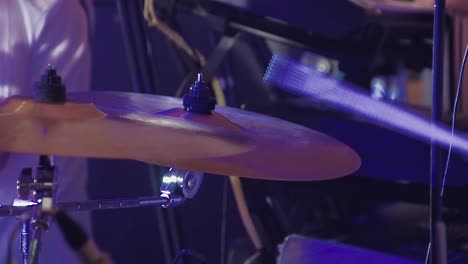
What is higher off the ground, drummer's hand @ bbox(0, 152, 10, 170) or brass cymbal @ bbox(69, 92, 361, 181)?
brass cymbal @ bbox(69, 92, 361, 181)

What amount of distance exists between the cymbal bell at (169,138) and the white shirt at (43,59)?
0.39m

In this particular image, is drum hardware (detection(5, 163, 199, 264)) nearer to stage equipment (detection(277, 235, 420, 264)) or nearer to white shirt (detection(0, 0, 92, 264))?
stage equipment (detection(277, 235, 420, 264))

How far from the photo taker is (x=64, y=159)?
1.37 m

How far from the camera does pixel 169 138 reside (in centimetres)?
72

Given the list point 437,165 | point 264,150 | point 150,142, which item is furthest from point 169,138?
point 437,165

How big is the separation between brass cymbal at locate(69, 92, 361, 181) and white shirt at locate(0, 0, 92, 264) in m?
0.40

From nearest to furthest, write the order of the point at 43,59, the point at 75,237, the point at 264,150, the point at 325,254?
the point at 75,237
the point at 264,150
the point at 325,254
the point at 43,59

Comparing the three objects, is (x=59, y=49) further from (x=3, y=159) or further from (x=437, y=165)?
(x=437, y=165)

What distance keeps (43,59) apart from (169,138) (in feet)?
2.28

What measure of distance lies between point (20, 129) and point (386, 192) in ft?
2.71

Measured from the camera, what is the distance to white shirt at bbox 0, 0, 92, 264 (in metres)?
1.29

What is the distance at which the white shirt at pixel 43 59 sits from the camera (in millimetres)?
1291

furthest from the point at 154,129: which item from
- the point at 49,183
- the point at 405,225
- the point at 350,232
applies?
the point at 405,225

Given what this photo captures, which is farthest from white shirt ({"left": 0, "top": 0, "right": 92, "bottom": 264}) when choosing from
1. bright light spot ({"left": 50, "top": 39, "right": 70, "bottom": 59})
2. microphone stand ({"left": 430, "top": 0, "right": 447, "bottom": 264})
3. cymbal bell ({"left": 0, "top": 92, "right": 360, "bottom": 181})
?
microphone stand ({"left": 430, "top": 0, "right": 447, "bottom": 264})
